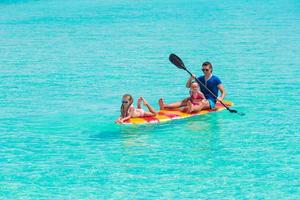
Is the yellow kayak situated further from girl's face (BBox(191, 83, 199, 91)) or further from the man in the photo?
girl's face (BBox(191, 83, 199, 91))

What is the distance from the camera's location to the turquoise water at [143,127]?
12609 millimetres

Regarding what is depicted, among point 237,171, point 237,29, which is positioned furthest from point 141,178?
point 237,29

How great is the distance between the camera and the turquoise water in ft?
A: 41.4

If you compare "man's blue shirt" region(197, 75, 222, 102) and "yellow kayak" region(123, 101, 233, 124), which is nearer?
"yellow kayak" region(123, 101, 233, 124)

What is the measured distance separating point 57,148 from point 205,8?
1372 inches

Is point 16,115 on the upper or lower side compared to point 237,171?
upper

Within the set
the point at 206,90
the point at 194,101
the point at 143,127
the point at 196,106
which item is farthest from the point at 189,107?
the point at 143,127

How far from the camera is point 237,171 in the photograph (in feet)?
43.0

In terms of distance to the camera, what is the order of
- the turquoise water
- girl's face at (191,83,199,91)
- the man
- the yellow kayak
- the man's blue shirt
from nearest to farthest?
the turquoise water
the yellow kayak
girl's face at (191,83,199,91)
the man
the man's blue shirt

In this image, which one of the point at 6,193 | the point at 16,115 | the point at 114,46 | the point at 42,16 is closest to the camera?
the point at 6,193

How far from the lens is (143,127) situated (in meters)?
15.7

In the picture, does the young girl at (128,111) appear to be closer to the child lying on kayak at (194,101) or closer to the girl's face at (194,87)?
the child lying on kayak at (194,101)

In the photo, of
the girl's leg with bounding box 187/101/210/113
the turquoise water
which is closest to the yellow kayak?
the girl's leg with bounding box 187/101/210/113

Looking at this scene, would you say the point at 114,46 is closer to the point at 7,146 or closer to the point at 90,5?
the point at 7,146
